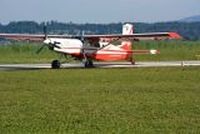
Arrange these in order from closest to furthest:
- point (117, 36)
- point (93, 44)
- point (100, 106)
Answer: point (100, 106) → point (117, 36) → point (93, 44)

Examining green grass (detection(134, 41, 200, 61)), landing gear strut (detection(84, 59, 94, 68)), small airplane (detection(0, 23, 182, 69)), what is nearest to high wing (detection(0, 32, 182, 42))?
small airplane (detection(0, 23, 182, 69))

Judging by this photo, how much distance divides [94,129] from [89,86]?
36.2 feet

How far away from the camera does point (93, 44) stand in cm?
4594

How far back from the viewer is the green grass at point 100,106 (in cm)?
1321

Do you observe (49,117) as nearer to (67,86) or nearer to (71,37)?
(67,86)

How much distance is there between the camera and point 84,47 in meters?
44.9

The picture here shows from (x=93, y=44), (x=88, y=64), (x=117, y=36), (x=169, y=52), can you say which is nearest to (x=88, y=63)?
(x=88, y=64)

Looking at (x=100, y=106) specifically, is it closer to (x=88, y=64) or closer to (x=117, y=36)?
(x=88, y=64)

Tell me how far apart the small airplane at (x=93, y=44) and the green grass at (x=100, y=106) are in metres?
17.5

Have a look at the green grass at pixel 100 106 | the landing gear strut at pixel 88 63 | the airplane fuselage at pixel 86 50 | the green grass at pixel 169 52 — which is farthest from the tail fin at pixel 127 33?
the green grass at pixel 100 106

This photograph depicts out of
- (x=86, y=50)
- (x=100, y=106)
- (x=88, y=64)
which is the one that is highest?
(x=100, y=106)

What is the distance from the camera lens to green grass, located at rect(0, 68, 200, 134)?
13.2m

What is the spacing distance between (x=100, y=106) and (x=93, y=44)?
95.6ft

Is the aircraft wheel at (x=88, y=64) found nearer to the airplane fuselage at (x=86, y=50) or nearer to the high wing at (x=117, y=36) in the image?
the airplane fuselage at (x=86, y=50)
